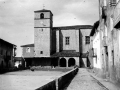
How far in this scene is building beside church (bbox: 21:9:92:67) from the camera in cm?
4362

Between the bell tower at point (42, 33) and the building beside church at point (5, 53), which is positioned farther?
the bell tower at point (42, 33)

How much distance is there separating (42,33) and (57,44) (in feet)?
15.3

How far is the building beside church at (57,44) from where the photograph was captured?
143 feet

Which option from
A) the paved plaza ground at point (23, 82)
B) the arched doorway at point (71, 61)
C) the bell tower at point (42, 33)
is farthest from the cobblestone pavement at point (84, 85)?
the arched doorway at point (71, 61)

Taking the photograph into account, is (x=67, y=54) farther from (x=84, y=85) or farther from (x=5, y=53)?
(x=84, y=85)

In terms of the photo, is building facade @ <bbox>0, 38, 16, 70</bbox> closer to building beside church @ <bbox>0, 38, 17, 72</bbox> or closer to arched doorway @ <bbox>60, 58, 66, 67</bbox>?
building beside church @ <bbox>0, 38, 17, 72</bbox>

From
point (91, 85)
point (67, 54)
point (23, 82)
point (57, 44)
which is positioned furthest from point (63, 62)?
point (91, 85)

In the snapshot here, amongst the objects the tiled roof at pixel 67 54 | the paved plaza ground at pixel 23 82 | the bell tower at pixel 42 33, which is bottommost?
the paved plaza ground at pixel 23 82

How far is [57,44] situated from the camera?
4628cm

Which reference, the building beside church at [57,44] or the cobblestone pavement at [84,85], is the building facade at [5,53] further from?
the cobblestone pavement at [84,85]

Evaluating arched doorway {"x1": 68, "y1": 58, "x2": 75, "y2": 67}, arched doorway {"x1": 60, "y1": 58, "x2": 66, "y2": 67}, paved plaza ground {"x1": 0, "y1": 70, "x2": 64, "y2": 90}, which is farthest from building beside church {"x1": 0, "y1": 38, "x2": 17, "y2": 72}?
paved plaza ground {"x1": 0, "y1": 70, "x2": 64, "y2": 90}

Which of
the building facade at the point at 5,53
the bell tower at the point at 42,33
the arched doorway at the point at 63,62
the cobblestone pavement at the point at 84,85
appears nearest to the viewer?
the cobblestone pavement at the point at 84,85

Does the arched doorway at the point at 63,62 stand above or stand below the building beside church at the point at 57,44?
below

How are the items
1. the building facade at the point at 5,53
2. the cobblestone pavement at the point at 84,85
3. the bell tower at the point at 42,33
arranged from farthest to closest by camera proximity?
1. the bell tower at the point at 42,33
2. the building facade at the point at 5,53
3. the cobblestone pavement at the point at 84,85
